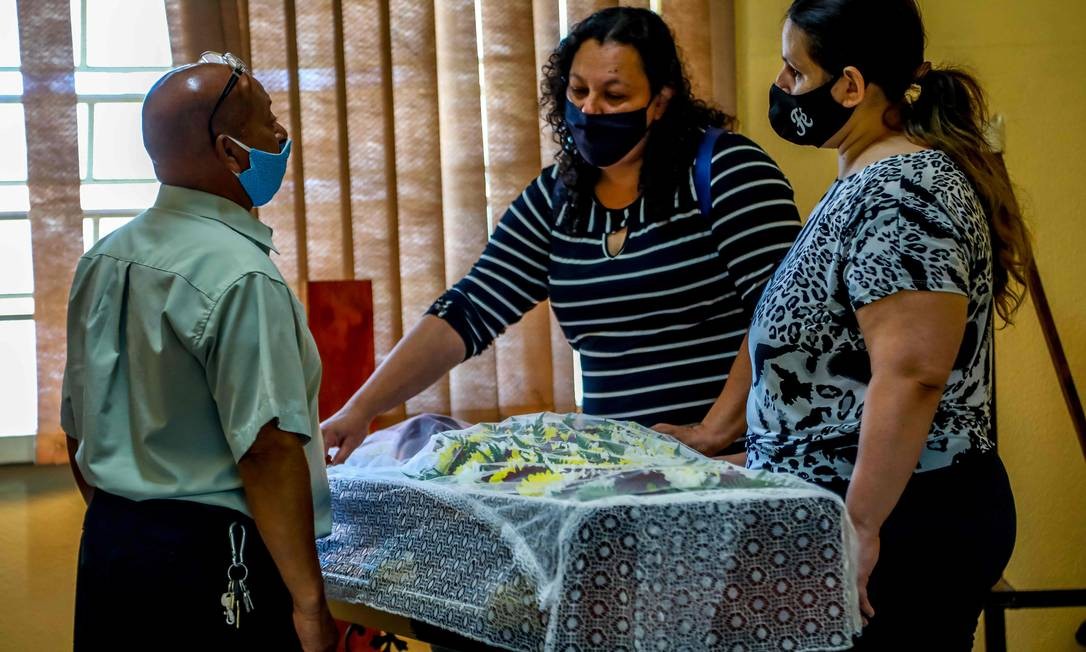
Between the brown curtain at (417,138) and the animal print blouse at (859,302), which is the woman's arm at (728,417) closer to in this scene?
the animal print blouse at (859,302)

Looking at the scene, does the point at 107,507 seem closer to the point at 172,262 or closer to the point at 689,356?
the point at 172,262

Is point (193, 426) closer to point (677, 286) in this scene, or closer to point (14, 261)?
point (677, 286)

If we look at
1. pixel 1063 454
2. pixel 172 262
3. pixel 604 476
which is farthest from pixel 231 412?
pixel 1063 454

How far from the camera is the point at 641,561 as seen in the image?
1.09 meters

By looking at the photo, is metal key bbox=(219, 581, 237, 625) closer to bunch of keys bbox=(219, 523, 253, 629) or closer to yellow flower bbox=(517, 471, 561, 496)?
bunch of keys bbox=(219, 523, 253, 629)

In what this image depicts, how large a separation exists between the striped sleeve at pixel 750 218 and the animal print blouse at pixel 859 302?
0.34m

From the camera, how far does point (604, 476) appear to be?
117 centimetres

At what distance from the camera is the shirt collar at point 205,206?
4.30 feet

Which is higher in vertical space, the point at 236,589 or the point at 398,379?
the point at 398,379

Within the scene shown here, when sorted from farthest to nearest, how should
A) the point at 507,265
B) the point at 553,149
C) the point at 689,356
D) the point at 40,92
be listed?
the point at 553,149 < the point at 40,92 < the point at 507,265 < the point at 689,356

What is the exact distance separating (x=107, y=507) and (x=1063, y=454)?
235 centimetres

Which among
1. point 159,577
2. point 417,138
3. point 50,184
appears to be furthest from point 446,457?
point 50,184

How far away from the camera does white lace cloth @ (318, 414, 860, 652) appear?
109 centimetres

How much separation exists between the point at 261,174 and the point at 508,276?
65 cm
